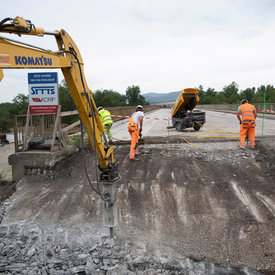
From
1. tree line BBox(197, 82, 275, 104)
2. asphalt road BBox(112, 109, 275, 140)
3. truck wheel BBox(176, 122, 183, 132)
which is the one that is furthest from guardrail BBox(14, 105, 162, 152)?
tree line BBox(197, 82, 275, 104)

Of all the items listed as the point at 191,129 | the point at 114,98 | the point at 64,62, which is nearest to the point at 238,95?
the point at 114,98

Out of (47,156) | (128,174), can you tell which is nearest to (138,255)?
(128,174)

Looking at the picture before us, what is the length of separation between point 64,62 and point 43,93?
5519 millimetres

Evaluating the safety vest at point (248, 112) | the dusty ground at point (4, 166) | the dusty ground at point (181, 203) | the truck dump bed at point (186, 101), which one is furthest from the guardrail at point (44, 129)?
the truck dump bed at point (186, 101)

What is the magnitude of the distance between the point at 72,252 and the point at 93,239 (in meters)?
0.52

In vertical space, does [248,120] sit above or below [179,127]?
above

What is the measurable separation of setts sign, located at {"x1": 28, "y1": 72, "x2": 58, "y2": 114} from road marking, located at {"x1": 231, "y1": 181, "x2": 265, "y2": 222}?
21.3 feet

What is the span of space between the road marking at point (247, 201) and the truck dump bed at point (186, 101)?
727cm

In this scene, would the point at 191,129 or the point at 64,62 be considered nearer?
the point at 64,62

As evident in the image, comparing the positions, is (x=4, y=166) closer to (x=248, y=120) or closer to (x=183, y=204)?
(x=183, y=204)

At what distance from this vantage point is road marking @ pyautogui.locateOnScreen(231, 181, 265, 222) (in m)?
→ 6.00

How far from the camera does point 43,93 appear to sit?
9.23 metres

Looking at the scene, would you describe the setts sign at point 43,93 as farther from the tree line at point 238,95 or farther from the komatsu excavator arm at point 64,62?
the tree line at point 238,95

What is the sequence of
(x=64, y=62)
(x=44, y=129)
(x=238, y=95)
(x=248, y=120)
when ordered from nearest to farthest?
(x=64, y=62) < (x=248, y=120) < (x=44, y=129) < (x=238, y=95)
